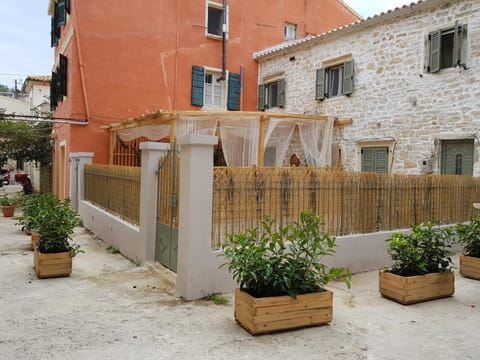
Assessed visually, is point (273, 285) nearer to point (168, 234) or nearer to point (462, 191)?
point (168, 234)

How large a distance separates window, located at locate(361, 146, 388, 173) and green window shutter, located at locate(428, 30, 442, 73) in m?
2.18

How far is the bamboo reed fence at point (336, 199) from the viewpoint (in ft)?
16.7

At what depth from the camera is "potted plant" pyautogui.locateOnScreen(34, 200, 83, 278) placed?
5.66 meters

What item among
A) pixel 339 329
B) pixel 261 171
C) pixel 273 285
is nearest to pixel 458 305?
pixel 339 329

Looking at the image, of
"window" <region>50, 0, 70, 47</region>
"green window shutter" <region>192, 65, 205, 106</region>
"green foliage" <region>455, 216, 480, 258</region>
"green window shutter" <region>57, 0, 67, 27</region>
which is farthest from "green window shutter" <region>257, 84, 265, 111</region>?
"green foliage" <region>455, 216, 480, 258</region>

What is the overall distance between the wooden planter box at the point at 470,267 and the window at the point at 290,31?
40.8 ft

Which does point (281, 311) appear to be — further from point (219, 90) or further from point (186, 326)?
point (219, 90)

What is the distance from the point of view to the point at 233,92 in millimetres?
14789

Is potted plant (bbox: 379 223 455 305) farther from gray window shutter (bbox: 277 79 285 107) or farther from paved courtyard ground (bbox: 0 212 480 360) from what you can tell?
gray window shutter (bbox: 277 79 285 107)

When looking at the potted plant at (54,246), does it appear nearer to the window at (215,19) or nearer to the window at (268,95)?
the window at (268,95)

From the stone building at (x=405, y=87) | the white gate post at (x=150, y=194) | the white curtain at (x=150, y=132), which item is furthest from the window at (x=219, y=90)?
the white gate post at (x=150, y=194)

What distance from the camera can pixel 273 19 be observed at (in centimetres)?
1591

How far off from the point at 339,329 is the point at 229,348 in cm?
113

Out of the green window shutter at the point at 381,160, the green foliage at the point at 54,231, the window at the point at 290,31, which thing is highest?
the window at the point at 290,31
